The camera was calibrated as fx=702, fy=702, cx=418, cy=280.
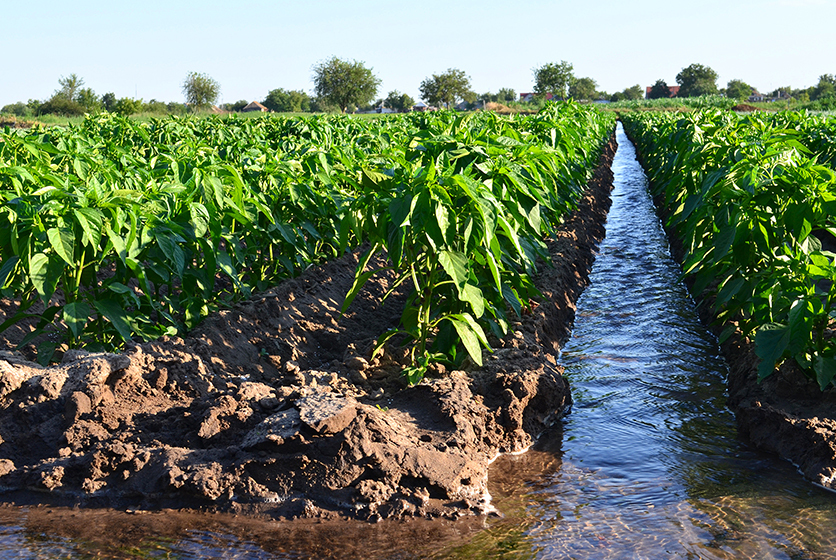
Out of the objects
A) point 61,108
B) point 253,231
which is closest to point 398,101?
point 61,108

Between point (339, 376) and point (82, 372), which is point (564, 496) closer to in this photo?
point (339, 376)

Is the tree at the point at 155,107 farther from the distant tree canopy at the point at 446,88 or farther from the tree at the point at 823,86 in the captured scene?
the tree at the point at 823,86

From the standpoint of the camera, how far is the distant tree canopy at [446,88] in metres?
76.3

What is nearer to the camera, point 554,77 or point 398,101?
point 554,77

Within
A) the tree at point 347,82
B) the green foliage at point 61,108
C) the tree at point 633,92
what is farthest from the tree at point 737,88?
the green foliage at point 61,108

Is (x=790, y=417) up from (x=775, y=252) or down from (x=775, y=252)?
down

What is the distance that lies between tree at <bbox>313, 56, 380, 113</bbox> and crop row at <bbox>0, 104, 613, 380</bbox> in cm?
6326

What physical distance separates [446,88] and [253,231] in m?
74.7

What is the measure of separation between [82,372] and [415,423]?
5.55 feet

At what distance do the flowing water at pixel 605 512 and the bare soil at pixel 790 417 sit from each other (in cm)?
8

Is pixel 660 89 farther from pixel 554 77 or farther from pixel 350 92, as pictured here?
pixel 350 92

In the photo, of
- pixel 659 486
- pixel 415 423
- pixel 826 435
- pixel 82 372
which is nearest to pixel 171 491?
pixel 82 372

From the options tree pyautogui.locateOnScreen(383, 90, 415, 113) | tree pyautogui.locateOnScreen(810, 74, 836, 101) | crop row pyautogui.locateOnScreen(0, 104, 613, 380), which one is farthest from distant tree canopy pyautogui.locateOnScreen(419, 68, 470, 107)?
crop row pyautogui.locateOnScreen(0, 104, 613, 380)

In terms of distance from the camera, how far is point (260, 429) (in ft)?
10.8
